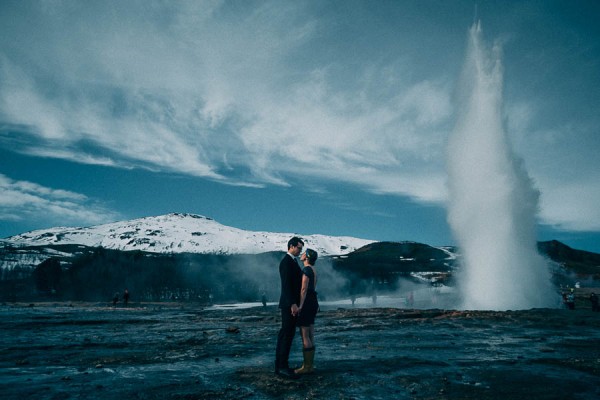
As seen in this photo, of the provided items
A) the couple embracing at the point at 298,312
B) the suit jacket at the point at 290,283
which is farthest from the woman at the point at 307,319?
the suit jacket at the point at 290,283

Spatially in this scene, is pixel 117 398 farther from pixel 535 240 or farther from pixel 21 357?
pixel 535 240

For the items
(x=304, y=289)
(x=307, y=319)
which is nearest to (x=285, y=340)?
(x=307, y=319)

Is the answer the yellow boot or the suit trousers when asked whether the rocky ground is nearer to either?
the yellow boot

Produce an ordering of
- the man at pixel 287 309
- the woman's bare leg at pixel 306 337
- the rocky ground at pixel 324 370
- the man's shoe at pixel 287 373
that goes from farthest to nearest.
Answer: the woman's bare leg at pixel 306 337 → the man at pixel 287 309 → the man's shoe at pixel 287 373 → the rocky ground at pixel 324 370

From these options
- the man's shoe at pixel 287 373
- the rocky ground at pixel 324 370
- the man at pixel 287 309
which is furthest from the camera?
the man at pixel 287 309

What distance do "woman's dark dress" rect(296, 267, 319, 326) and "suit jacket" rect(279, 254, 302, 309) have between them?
0.15 m

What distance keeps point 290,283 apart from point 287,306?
370 mm

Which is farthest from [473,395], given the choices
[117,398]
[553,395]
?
[117,398]

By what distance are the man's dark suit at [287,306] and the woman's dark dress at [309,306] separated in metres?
0.13

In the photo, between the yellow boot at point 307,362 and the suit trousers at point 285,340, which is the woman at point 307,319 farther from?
the suit trousers at point 285,340

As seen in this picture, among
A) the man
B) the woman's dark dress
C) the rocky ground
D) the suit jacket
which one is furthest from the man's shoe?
the suit jacket

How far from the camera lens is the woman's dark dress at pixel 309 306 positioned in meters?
5.90

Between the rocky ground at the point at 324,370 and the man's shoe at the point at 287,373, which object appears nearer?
the rocky ground at the point at 324,370

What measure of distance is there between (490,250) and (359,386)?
22.6m
